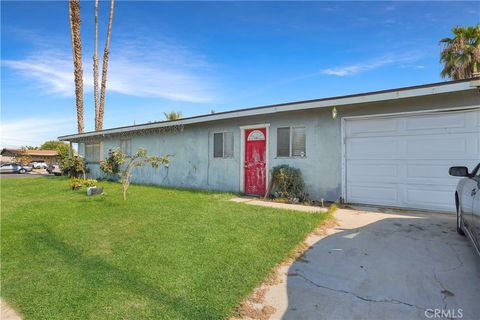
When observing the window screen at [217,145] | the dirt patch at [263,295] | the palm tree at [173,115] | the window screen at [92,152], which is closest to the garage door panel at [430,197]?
the dirt patch at [263,295]

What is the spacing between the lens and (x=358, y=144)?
25.5 ft

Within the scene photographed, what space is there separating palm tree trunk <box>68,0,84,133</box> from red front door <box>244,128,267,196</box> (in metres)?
15.9

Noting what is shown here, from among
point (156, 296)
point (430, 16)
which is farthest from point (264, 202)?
point (430, 16)

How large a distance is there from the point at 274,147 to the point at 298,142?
0.83m

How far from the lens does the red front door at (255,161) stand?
31.8 ft

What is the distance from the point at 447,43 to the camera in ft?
51.1

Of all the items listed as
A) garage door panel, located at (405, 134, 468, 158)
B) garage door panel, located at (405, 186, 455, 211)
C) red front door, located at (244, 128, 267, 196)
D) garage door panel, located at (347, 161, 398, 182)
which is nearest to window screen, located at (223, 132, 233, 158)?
red front door, located at (244, 128, 267, 196)

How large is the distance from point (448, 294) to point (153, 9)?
43.2 feet

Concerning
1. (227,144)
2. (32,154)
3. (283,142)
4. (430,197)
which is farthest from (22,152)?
(430,197)

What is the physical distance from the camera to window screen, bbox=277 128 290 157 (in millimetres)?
9137

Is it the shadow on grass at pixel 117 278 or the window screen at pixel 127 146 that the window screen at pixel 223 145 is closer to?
the window screen at pixel 127 146

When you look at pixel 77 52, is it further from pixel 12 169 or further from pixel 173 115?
pixel 12 169

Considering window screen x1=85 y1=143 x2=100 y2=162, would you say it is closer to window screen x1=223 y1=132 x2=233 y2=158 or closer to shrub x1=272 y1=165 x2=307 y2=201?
window screen x1=223 y1=132 x2=233 y2=158

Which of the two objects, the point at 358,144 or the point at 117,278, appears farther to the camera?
the point at 358,144
